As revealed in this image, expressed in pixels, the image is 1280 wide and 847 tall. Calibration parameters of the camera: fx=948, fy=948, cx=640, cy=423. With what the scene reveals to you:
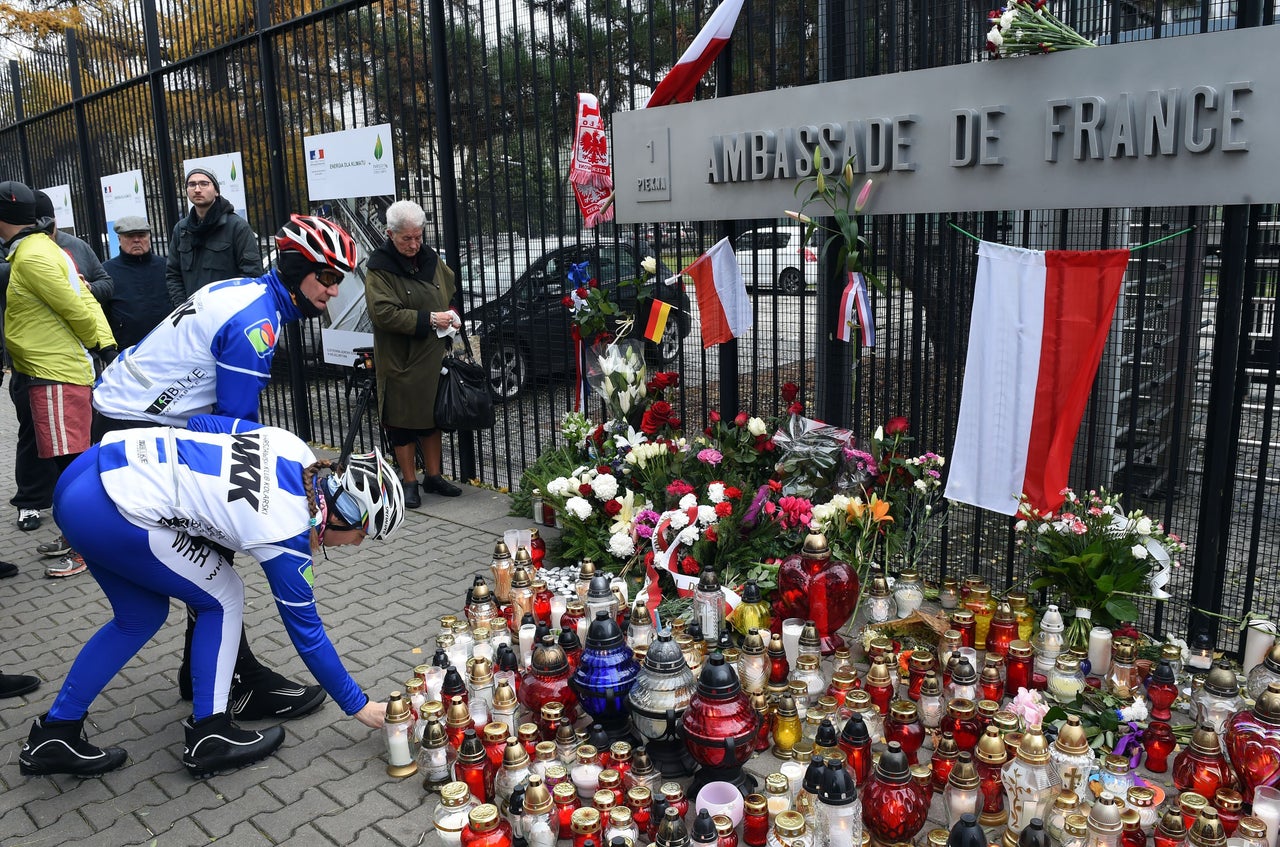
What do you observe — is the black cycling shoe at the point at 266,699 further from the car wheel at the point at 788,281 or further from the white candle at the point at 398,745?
the car wheel at the point at 788,281

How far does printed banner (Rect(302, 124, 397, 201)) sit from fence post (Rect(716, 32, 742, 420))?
2833 millimetres

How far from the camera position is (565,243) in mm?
6355

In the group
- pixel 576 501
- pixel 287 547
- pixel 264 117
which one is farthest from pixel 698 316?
pixel 264 117

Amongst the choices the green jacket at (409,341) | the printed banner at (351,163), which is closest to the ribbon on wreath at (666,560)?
the green jacket at (409,341)

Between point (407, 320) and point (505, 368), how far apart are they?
111 cm

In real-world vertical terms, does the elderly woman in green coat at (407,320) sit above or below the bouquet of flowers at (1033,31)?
below

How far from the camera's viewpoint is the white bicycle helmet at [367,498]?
3.05 m

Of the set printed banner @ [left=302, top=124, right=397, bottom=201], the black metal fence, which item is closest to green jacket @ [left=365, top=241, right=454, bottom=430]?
the black metal fence

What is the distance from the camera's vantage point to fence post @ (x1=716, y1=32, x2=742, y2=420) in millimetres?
5121

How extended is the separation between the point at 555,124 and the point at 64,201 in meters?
10.3

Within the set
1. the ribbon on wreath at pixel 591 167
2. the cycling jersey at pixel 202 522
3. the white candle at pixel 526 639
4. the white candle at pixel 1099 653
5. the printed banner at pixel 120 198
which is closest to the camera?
the cycling jersey at pixel 202 522

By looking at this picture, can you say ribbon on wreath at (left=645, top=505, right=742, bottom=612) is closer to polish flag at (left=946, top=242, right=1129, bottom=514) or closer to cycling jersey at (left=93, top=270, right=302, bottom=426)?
polish flag at (left=946, top=242, right=1129, bottom=514)

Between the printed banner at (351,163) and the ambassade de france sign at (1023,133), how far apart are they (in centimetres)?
272

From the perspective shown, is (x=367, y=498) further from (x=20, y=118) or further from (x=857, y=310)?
(x=20, y=118)
